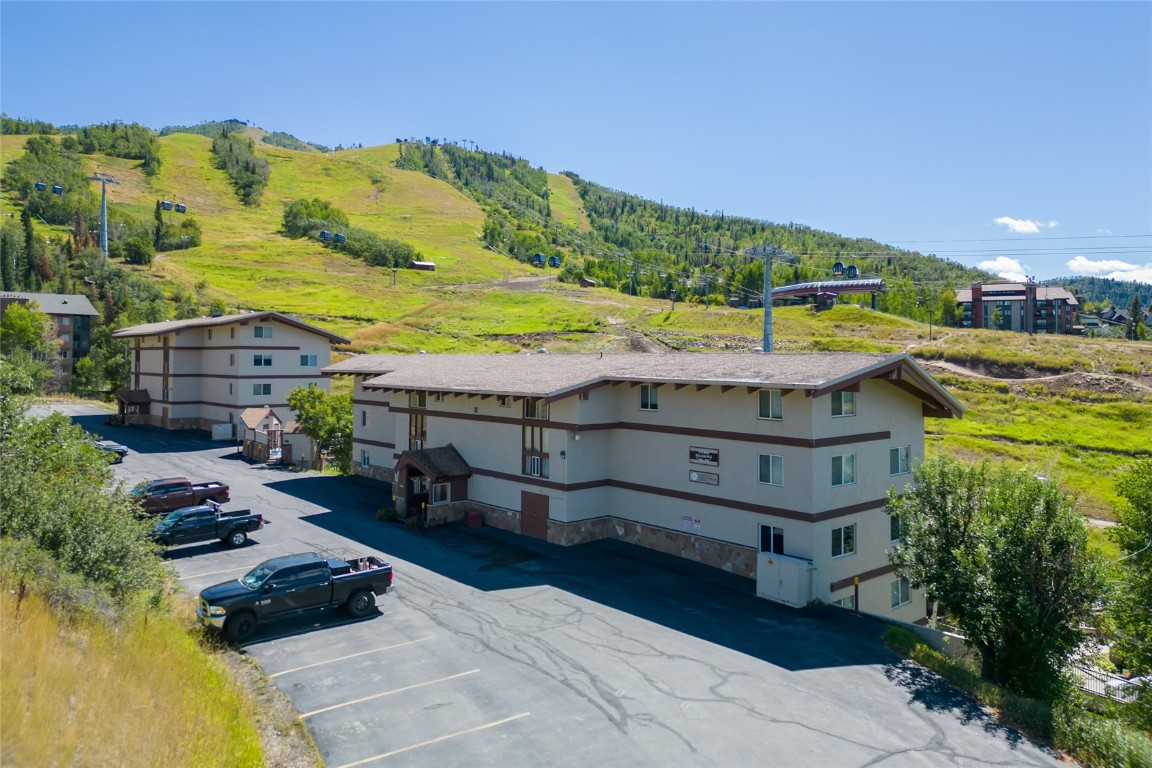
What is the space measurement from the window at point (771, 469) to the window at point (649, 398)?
5.84 metres

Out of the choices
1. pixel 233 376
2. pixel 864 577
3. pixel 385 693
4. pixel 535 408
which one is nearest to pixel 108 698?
pixel 385 693

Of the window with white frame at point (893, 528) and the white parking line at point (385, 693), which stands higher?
the window with white frame at point (893, 528)

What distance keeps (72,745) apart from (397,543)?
877 inches

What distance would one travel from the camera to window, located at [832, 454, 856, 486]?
2777 cm

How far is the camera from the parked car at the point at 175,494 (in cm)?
3534

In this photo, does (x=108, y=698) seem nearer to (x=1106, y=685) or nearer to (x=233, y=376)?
(x=1106, y=685)

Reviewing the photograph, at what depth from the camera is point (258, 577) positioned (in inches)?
870

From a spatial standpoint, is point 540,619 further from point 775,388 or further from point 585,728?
point 775,388

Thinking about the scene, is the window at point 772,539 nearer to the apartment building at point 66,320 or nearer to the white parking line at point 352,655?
the white parking line at point 352,655

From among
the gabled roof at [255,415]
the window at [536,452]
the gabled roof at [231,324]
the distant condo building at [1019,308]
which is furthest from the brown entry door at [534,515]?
the distant condo building at [1019,308]

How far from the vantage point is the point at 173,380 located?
2603 inches

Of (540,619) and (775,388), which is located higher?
(775,388)

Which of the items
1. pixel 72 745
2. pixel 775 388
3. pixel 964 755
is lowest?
pixel 964 755

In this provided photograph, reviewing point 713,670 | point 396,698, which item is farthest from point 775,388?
point 396,698
